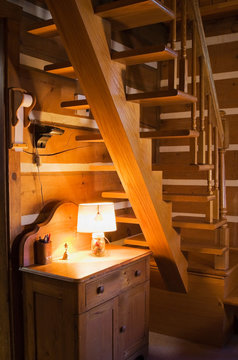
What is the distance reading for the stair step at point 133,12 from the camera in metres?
2.06

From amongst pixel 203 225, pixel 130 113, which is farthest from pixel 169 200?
pixel 130 113

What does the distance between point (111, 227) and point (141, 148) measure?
63 cm

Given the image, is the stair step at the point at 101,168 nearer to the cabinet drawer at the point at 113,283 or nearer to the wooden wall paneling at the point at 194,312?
the cabinet drawer at the point at 113,283

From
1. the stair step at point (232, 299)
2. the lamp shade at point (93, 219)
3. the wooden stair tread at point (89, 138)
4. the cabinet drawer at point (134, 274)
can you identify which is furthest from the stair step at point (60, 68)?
the stair step at point (232, 299)

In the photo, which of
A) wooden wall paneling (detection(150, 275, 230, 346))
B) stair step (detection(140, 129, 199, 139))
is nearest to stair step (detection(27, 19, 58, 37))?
stair step (detection(140, 129, 199, 139))

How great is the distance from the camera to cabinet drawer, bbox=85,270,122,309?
7.84 feet

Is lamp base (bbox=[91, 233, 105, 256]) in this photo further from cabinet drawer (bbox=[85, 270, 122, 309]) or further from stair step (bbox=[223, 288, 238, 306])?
stair step (bbox=[223, 288, 238, 306])

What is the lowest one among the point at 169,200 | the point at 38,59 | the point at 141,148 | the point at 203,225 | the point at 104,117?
the point at 203,225

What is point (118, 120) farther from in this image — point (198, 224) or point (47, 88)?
point (198, 224)

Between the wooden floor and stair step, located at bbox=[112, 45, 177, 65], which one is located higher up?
stair step, located at bbox=[112, 45, 177, 65]

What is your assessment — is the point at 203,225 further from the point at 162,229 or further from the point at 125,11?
the point at 125,11

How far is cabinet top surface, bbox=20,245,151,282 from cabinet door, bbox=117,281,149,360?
246mm

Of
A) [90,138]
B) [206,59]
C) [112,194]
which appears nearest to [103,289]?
[112,194]

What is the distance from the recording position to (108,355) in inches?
103
